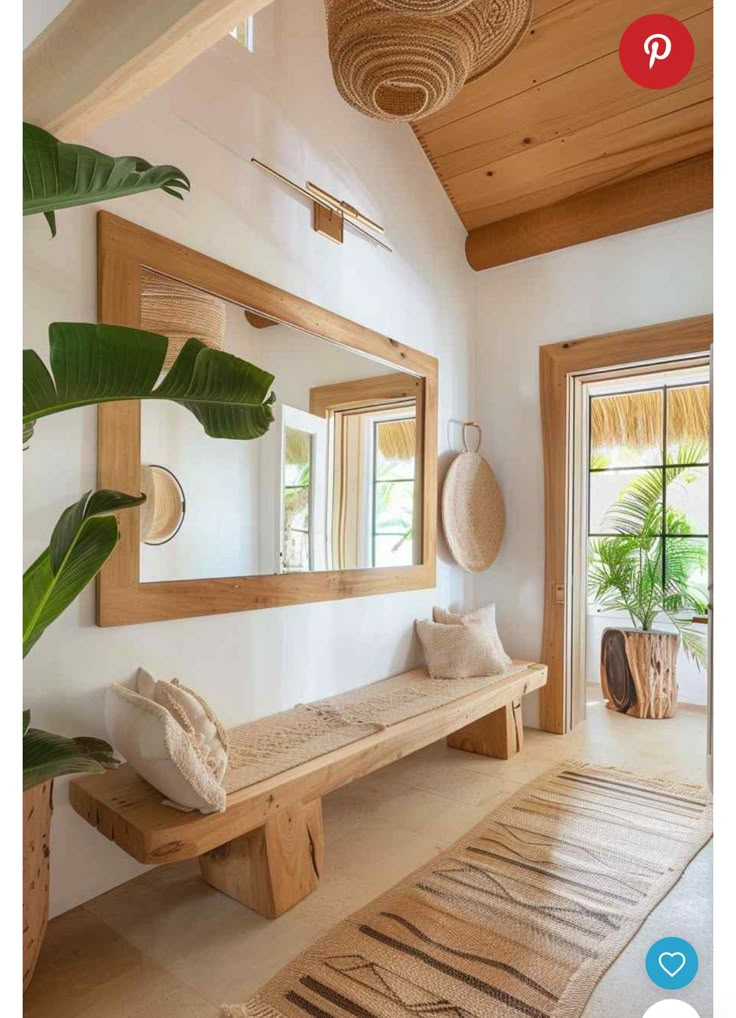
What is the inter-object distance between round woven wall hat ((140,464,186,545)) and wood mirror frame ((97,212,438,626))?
0.04 metres

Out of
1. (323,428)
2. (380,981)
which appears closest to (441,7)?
(323,428)

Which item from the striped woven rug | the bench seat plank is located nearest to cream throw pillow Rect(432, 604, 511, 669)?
the striped woven rug

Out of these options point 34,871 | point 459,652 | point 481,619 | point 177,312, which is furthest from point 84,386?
point 481,619

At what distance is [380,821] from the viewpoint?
95.3 inches

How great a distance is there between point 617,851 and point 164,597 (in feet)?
5.78

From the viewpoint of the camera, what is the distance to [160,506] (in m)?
2.05

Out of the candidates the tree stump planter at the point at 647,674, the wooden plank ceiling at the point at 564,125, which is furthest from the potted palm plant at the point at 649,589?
the wooden plank ceiling at the point at 564,125

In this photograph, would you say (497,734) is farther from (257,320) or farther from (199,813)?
(257,320)

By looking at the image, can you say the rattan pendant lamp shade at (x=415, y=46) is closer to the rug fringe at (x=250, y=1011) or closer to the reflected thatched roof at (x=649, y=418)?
the rug fringe at (x=250, y=1011)

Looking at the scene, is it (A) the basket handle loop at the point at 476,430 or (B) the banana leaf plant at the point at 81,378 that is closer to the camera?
(B) the banana leaf plant at the point at 81,378

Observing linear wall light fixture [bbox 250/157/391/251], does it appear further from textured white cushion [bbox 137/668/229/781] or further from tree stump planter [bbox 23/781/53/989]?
tree stump planter [bbox 23/781/53/989]

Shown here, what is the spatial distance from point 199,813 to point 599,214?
10.9ft

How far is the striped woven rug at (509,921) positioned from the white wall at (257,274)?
31.1 inches

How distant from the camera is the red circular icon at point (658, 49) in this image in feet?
1.52
